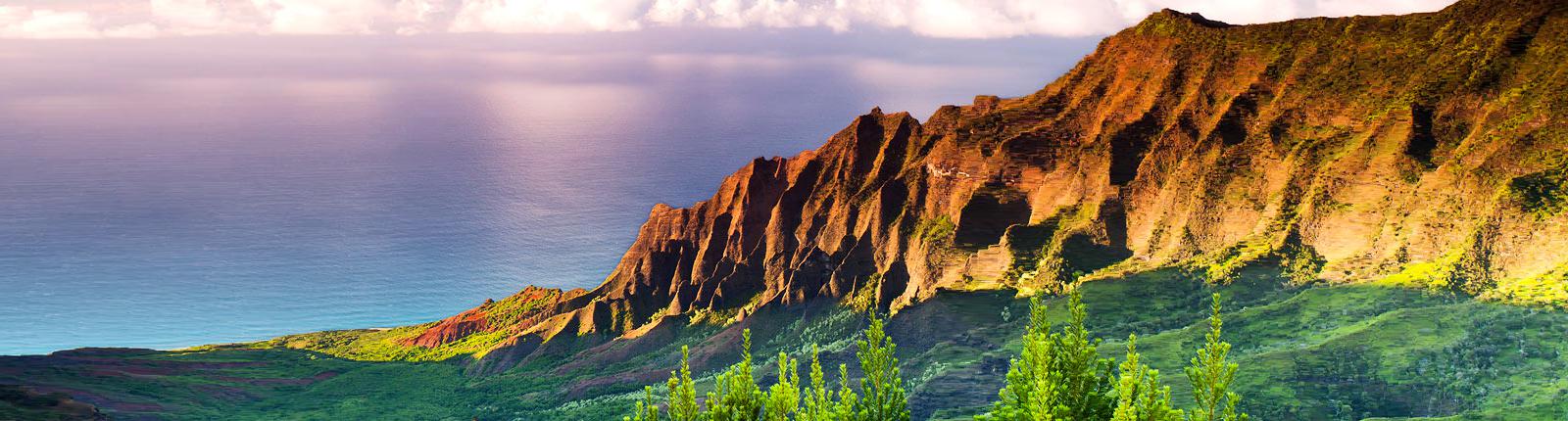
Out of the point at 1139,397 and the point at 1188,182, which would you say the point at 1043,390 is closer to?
the point at 1139,397

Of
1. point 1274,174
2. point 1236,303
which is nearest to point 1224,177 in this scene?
point 1274,174

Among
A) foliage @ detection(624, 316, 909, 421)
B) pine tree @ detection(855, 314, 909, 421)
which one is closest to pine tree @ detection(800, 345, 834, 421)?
foliage @ detection(624, 316, 909, 421)

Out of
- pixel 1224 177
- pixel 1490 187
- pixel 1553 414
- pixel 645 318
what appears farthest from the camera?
pixel 645 318

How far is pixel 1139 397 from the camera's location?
156ft

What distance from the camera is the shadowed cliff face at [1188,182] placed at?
12712cm

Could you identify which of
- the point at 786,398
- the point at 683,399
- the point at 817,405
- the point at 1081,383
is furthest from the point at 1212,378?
the point at 683,399

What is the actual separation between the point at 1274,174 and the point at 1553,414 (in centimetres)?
4379

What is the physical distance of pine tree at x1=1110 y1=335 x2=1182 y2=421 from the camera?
43.8m

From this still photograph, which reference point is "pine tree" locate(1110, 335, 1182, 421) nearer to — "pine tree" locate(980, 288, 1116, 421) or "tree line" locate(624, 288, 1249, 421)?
"tree line" locate(624, 288, 1249, 421)

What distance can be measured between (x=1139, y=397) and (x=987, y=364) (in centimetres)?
8416

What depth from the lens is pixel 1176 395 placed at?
4439 inches

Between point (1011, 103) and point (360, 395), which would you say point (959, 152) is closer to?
point (1011, 103)

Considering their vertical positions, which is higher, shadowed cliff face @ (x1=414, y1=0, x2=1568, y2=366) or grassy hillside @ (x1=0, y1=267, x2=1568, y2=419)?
shadowed cliff face @ (x1=414, y1=0, x2=1568, y2=366)

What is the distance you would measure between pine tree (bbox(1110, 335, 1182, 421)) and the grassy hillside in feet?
220
